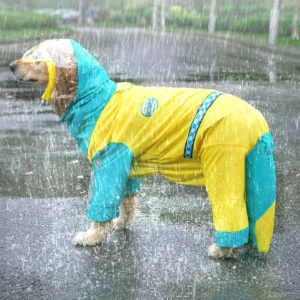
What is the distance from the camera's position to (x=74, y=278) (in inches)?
138

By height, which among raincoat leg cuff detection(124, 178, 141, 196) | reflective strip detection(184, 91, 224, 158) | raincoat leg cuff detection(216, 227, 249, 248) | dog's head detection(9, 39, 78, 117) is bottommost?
raincoat leg cuff detection(216, 227, 249, 248)

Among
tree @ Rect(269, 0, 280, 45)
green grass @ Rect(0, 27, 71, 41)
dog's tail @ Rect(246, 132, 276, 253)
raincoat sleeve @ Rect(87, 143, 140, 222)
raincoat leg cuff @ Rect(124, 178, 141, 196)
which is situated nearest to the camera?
dog's tail @ Rect(246, 132, 276, 253)

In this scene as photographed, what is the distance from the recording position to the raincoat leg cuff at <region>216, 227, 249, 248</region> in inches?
140

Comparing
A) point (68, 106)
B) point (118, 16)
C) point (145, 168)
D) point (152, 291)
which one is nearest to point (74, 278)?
point (152, 291)

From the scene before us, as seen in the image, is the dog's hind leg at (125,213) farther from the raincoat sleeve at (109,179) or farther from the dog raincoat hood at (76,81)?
the dog raincoat hood at (76,81)

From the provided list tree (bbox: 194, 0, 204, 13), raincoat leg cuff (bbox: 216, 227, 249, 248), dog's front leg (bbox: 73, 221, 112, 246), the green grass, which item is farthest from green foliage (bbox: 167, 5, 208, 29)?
raincoat leg cuff (bbox: 216, 227, 249, 248)

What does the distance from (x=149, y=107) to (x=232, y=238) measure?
0.99 metres

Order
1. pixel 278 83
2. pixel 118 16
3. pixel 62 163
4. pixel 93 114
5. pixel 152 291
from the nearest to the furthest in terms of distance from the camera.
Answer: pixel 152 291 → pixel 93 114 → pixel 62 163 → pixel 278 83 → pixel 118 16

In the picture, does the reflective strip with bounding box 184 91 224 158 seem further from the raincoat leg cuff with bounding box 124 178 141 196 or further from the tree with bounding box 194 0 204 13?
the tree with bounding box 194 0 204 13

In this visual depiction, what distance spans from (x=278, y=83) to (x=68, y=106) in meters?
8.75

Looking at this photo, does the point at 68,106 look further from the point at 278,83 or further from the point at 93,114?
the point at 278,83

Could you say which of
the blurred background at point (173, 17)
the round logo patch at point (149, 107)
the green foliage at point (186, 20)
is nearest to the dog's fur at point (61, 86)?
the round logo patch at point (149, 107)

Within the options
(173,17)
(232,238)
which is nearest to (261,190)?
(232,238)

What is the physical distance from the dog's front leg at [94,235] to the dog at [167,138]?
0.32 ft
